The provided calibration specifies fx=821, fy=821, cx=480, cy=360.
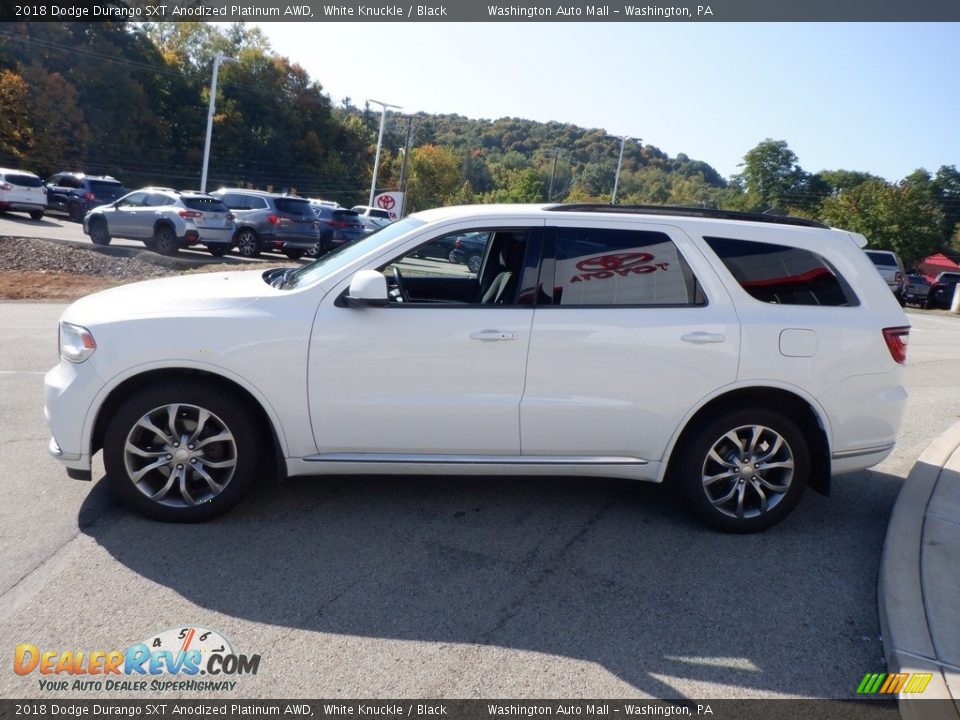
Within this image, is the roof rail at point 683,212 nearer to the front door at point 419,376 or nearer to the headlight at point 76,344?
the front door at point 419,376

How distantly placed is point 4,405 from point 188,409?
321 centimetres

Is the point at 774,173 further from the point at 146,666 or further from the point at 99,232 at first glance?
the point at 146,666

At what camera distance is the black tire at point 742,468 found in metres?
4.77

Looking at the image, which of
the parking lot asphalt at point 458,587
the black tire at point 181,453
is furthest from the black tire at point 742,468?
the black tire at point 181,453

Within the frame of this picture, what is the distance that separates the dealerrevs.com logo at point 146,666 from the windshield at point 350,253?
2069 millimetres

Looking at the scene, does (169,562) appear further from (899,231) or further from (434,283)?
(899,231)

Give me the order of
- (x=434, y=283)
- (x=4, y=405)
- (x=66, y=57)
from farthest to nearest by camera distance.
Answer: (x=66, y=57) → (x=4, y=405) → (x=434, y=283)

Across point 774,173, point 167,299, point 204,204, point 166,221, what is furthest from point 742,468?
point 774,173

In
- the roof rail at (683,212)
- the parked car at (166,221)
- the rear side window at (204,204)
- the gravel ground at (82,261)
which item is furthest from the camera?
the rear side window at (204,204)

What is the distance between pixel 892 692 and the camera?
3404 millimetres

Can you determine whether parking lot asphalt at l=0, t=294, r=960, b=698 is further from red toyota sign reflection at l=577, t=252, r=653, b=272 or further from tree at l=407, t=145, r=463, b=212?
tree at l=407, t=145, r=463, b=212

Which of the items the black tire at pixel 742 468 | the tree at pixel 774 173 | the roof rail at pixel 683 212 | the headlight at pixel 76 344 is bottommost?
the black tire at pixel 742 468

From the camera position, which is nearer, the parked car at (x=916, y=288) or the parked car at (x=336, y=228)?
the parked car at (x=336, y=228)

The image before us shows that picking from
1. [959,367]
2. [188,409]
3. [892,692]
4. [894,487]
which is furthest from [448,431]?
[959,367]
